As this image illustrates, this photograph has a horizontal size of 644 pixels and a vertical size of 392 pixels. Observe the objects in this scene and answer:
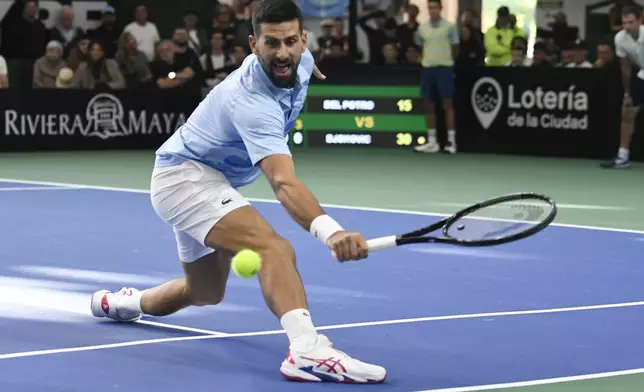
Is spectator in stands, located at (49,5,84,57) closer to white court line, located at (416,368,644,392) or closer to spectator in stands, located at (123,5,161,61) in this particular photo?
spectator in stands, located at (123,5,161,61)

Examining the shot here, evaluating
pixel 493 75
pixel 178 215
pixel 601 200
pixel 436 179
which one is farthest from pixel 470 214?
pixel 493 75

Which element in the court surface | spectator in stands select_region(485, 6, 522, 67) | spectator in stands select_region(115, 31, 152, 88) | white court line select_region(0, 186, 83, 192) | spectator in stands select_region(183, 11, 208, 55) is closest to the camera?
the court surface

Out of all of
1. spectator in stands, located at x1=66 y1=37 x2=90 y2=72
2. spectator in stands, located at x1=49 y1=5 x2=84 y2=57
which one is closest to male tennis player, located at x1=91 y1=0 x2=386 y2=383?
spectator in stands, located at x1=66 y1=37 x2=90 y2=72

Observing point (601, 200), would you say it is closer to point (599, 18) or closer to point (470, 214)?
point (470, 214)

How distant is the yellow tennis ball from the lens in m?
5.95

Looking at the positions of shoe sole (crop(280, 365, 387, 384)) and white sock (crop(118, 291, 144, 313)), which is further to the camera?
white sock (crop(118, 291, 144, 313))

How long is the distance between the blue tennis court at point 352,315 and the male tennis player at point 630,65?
598cm

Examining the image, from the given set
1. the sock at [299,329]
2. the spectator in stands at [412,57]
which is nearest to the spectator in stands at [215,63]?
the spectator in stands at [412,57]

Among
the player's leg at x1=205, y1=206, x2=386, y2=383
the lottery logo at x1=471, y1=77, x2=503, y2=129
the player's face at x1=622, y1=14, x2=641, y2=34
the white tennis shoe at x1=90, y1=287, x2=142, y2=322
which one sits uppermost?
the player's leg at x1=205, y1=206, x2=386, y2=383

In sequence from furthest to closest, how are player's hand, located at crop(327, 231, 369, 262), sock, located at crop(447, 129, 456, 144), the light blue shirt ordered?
sock, located at crop(447, 129, 456, 144) → the light blue shirt → player's hand, located at crop(327, 231, 369, 262)

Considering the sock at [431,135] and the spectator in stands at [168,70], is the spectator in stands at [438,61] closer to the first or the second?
the sock at [431,135]

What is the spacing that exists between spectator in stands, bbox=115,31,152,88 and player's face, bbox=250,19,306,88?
1497 centimetres

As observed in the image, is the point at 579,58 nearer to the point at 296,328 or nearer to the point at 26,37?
the point at 26,37

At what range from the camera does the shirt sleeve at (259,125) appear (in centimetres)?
616
